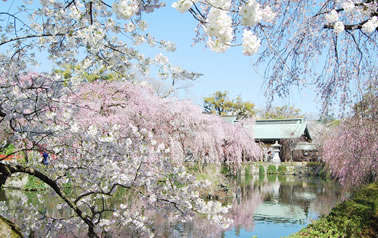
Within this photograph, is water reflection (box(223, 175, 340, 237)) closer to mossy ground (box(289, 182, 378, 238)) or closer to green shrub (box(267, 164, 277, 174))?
mossy ground (box(289, 182, 378, 238))

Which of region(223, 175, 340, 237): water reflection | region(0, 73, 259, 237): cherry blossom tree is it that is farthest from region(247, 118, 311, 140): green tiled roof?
region(0, 73, 259, 237): cherry blossom tree

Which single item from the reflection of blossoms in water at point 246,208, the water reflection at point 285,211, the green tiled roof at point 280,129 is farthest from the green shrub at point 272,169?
the reflection of blossoms in water at point 246,208

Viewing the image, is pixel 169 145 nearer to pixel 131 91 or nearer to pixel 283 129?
pixel 131 91

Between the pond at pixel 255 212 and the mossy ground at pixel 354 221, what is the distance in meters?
1.20

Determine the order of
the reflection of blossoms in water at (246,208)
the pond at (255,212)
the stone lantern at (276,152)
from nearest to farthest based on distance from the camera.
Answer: the pond at (255,212)
the reflection of blossoms in water at (246,208)
the stone lantern at (276,152)

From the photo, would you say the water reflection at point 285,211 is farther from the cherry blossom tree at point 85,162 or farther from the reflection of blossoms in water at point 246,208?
the cherry blossom tree at point 85,162

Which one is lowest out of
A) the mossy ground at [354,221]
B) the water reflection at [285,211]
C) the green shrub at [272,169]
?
the water reflection at [285,211]

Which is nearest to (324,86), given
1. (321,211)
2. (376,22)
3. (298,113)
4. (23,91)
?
(376,22)

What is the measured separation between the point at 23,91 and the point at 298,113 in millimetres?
45670

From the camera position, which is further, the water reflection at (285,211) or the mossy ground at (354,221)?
the water reflection at (285,211)

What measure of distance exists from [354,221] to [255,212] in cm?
628

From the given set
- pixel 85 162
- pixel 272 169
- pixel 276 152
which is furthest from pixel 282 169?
pixel 85 162

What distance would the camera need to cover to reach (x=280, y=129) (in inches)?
1294

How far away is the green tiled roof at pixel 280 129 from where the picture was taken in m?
31.7
